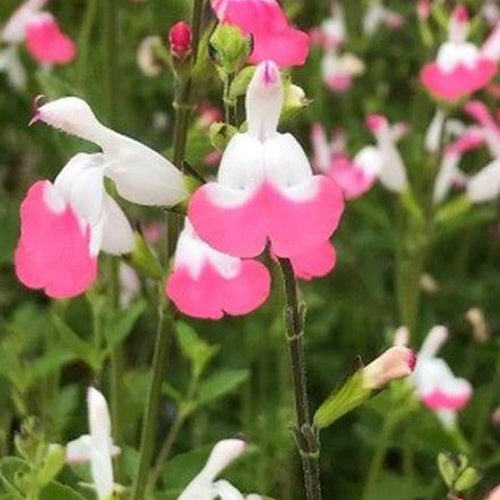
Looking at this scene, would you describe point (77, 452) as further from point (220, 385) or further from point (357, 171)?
point (357, 171)

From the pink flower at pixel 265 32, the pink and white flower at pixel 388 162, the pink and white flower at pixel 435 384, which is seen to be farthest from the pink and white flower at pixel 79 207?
the pink and white flower at pixel 388 162

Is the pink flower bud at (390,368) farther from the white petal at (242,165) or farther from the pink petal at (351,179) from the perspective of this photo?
the pink petal at (351,179)

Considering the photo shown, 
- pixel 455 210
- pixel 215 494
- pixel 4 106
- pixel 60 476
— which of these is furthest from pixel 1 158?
pixel 215 494

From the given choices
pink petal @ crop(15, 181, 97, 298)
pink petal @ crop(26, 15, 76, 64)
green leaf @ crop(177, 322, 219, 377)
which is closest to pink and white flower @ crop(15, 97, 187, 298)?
pink petal @ crop(15, 181, 97, 298)

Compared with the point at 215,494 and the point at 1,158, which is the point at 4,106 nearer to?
the point at 1,158

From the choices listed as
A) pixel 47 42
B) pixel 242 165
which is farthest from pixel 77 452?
pixel 47 42

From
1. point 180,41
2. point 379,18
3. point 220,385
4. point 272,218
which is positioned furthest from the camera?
point 379,18

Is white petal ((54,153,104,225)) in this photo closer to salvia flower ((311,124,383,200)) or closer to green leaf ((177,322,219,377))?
green leaf ((177,322,219,377))
